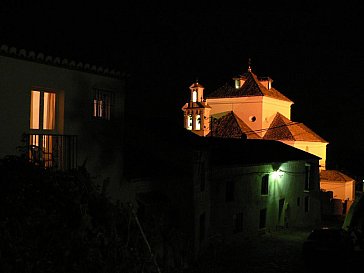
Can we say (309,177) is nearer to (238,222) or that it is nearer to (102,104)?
(238,222)

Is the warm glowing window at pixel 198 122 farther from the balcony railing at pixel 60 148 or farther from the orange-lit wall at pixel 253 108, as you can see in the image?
the balcony railing at pixel 60 148

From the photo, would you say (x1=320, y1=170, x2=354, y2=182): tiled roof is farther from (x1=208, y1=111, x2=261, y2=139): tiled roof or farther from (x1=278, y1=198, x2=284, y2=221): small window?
(x1=278, y1=198, x2=284, y2=221): small window

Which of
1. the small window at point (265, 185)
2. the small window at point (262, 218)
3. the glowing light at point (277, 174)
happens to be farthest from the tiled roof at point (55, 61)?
the glowing light at point (277, 174)

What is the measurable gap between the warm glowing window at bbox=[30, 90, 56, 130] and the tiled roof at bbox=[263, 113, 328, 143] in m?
39.9

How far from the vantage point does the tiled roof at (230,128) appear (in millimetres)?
51094

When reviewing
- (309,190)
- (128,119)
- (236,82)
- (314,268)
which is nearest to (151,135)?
(128,119)

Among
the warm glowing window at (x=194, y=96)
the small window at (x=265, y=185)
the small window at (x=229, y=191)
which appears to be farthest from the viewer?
the warm glowing window at (x=194, y=96)

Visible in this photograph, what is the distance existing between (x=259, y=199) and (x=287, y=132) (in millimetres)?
Answer: 24070

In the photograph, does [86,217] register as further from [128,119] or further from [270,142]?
[270,142]

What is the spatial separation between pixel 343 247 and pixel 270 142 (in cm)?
1712

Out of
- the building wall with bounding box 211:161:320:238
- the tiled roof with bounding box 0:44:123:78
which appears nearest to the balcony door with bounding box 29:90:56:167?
the tiled roof with bounding box 0:44:123:78

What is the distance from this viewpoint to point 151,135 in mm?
21547

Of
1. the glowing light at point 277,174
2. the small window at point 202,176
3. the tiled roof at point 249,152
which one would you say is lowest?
the glowing light at point 277,174

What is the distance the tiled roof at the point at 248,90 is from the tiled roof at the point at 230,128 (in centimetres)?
306
